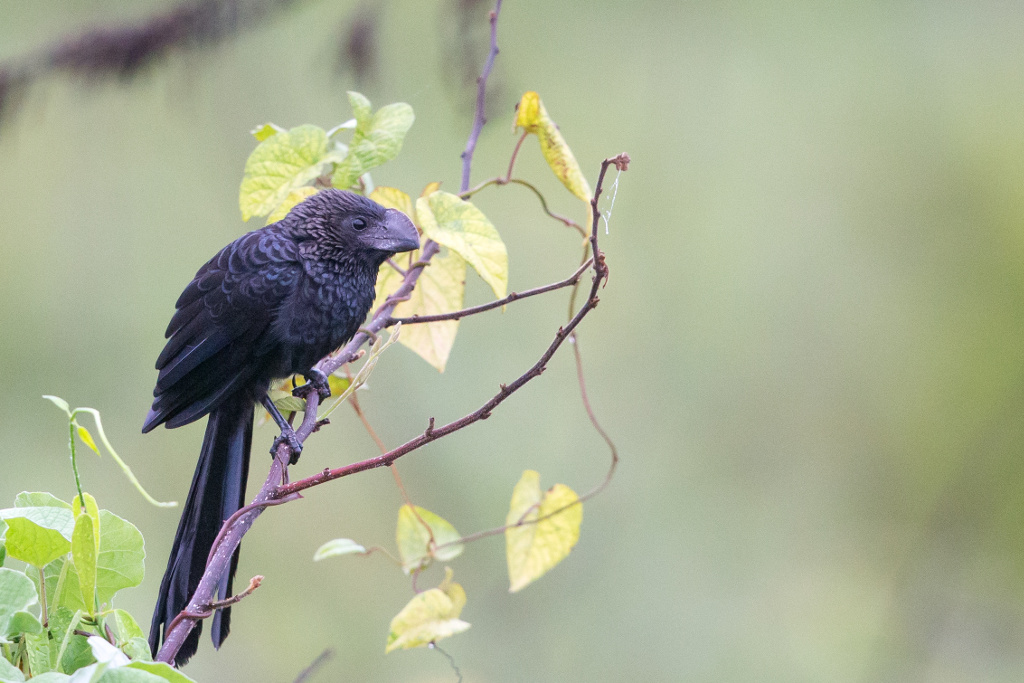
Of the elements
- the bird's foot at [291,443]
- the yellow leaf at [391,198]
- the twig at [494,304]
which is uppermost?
the yellow leaf at [391,198]

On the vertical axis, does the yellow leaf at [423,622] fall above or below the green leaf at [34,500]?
below

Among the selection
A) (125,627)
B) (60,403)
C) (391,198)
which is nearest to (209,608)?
(125,627)

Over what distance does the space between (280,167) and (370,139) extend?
94 millimetres

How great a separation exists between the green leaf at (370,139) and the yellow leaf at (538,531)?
1.14ft

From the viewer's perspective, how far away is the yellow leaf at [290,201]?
0.79 metres

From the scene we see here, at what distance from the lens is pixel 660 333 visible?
125cm

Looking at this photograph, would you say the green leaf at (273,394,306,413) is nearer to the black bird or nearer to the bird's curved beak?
the black bird

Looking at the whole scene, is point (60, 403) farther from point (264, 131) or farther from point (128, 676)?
point (264, 131)

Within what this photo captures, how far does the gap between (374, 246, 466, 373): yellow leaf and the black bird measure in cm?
5

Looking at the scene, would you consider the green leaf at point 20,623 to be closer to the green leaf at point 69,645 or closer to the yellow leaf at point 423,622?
the green leaf at point 69,645

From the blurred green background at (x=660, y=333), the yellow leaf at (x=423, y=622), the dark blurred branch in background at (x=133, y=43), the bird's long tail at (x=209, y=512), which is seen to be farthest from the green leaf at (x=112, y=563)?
the dark blurred branch in background at (x=133, y=43)

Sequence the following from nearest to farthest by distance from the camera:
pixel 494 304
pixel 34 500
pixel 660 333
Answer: pixel 34 500
pixel 494 304
pixel 660 333

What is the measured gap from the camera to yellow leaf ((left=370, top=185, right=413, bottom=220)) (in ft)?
2.81

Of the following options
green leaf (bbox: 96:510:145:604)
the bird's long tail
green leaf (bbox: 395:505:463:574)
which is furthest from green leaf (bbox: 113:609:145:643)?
green leaf (bbox: 395:505:463:574)
